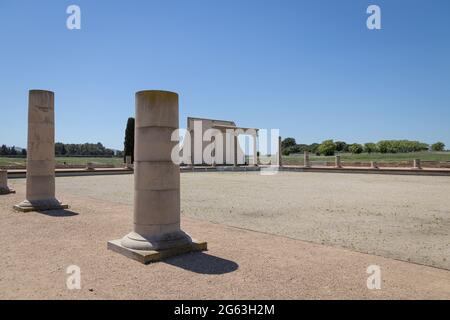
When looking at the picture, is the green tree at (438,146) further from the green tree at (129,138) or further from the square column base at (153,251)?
the square column base at (153,251)

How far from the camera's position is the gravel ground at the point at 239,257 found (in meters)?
4.38

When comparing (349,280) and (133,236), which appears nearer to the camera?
(349,280)

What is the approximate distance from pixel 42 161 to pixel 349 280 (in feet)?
32.5

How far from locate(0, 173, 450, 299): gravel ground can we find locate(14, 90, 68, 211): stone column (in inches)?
30.5

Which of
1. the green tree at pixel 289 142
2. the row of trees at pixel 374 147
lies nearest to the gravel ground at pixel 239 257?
the row of trees at pixel 374 147

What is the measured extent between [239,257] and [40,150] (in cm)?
820

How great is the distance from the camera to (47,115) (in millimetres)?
11055

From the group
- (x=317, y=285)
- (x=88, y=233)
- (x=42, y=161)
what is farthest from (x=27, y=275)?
(x=42, y=161)

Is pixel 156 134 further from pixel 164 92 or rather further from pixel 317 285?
pixel 317 285

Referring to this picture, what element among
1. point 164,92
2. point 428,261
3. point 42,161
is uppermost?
point 164,92

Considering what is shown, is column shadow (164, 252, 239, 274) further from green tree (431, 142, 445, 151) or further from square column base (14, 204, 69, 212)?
green tree (431, 142, 445, 151)

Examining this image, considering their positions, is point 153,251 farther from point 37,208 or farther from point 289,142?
point 289,142
